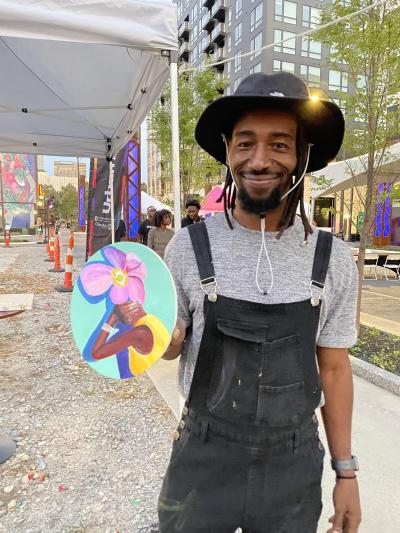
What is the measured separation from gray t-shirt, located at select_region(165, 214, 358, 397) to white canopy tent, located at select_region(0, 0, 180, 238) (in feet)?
6.01

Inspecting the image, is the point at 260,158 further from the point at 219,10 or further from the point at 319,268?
the point at 219,10

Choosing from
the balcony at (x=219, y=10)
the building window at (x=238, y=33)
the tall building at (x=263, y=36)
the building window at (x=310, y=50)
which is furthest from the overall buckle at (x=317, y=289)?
the balcony at (x=219, y=10)

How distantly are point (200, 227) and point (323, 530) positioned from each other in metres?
1.83

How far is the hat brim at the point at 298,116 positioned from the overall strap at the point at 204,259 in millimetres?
344

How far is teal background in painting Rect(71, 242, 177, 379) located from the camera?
1.00 metres

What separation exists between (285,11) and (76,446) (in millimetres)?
39534

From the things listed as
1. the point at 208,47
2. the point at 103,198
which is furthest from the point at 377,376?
the point at 208,47

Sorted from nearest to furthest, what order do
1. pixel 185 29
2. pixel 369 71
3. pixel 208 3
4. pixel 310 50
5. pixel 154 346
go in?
pixel 154 346 < pixel 369 71 < pixel 310 50 < pixel 208 3 < pixel 185 29

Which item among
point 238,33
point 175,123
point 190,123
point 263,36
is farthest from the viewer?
point 238,33

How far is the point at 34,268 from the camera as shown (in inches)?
496

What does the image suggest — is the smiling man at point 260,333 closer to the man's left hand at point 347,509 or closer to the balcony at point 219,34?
the man's left hand at point 347,509

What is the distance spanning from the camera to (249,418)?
1.06 meters

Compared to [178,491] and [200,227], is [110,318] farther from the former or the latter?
[178,491]

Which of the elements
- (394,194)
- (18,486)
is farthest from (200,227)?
(394,194)
